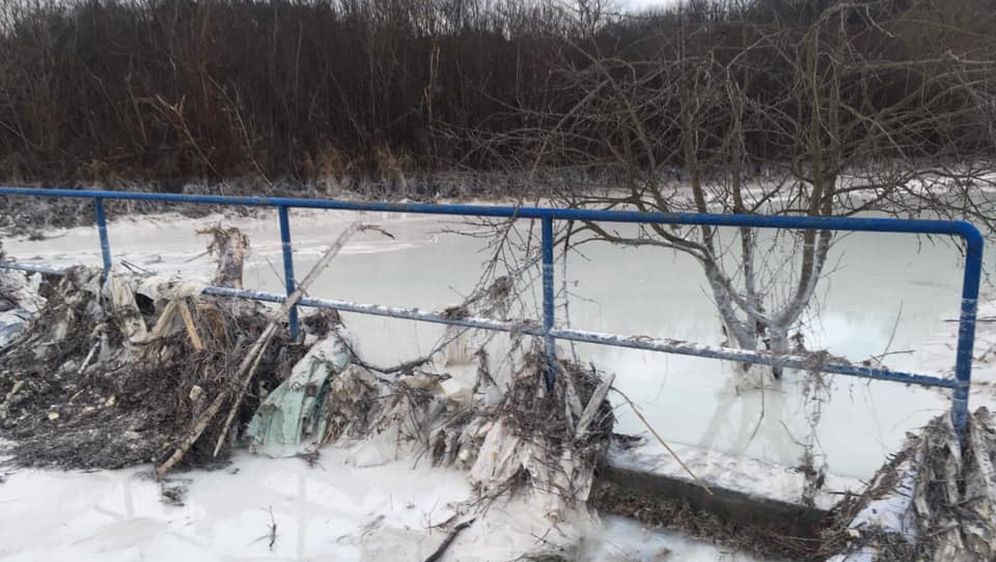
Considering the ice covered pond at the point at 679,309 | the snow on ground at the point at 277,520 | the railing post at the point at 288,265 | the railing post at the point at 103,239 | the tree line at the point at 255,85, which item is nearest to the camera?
the snow on ground at the point at 277,520

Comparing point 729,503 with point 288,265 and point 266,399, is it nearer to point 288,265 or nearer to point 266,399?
point 266,399

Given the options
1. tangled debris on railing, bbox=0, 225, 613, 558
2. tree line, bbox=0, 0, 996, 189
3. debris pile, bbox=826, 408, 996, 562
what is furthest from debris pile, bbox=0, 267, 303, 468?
tree line, bbox=0, 0, 996, 189

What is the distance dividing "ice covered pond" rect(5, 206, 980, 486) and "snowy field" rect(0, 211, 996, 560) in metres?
0.02

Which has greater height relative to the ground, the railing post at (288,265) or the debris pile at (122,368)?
the railing post at (288,265)

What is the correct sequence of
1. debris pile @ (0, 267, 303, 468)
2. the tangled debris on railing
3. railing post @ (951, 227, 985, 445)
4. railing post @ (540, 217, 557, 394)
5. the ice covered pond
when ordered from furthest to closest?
the ice covered pond < debris pile @ (0, 267, 303, 468) < railing post @ (540, 217, 557, 394) < the tangled debris on railing < railing post @ (951, 227, 985, 445)

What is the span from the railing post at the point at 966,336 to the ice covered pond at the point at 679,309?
803 millimetres

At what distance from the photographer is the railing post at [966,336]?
2213mm

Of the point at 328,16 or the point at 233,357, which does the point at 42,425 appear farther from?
the point at 328,16

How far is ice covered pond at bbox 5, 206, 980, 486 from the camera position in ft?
12.7

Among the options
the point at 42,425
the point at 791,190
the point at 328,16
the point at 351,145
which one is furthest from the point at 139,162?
the point at 791,190

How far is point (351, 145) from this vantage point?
1628cm

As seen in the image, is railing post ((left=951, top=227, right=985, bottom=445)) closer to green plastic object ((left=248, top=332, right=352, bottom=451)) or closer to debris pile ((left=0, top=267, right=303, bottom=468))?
green plastic object ((left=248, top=332, right=352, bottom=451))

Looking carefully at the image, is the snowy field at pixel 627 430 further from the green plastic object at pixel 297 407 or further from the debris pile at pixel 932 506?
the debris pile at pixel 932 506

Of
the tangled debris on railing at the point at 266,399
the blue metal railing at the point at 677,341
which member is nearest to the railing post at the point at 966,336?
the blue metal railing at the point at 677,341
